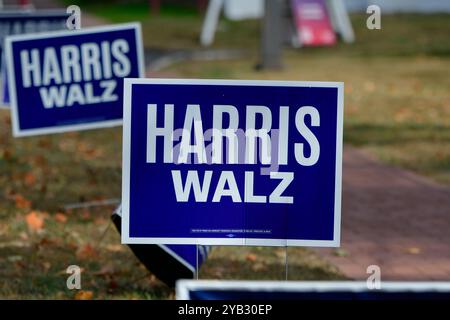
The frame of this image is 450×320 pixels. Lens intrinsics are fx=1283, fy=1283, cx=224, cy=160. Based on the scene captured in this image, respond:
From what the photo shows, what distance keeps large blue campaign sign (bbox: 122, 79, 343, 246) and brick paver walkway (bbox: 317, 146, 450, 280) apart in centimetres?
228

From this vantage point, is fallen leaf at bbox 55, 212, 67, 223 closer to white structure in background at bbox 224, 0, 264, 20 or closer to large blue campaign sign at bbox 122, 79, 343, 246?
large blue campaign sign at bbox 122, 79, 343, 246

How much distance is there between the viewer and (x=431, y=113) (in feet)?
54.4

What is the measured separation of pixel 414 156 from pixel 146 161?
795 cm

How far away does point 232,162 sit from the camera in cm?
540

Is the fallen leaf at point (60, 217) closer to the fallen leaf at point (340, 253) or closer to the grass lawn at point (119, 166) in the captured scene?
the grass lawn at point (119, 166)

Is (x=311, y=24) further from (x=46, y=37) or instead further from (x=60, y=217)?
(x=46, y=37)

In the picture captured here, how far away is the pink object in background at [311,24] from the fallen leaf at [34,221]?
741 inches

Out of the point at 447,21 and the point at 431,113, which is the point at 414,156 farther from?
the point at 447,21

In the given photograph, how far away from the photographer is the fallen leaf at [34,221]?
29.7 feet

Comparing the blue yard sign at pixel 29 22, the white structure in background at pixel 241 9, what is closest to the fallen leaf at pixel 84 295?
the blue yard sign at pixel 29 22

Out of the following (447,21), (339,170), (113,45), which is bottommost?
(339,170)

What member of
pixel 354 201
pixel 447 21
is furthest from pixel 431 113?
pixel 447 21

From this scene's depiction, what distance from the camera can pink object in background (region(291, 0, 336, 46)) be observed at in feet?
91.4

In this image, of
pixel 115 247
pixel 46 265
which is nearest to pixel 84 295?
pixel 46 265
